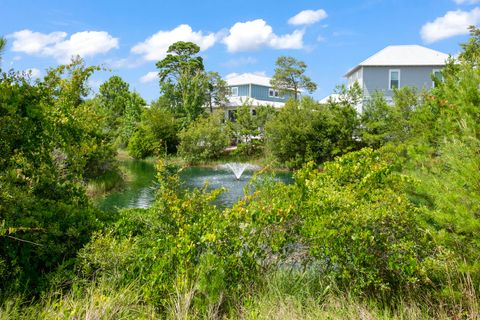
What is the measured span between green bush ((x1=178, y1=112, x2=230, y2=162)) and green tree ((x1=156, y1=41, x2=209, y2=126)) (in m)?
4.58

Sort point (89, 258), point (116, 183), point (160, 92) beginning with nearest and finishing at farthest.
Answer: point (89, 258) < point (116, 183) < point (160, 92)

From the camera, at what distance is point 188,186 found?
60.1 ft

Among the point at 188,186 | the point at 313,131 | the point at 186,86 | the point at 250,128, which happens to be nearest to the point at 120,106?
the point at 186,86

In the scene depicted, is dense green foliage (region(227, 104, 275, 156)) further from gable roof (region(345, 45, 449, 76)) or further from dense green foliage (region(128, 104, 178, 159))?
gable roof (region(345, 45, 449, 76))

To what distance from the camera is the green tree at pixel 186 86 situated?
1441 inches

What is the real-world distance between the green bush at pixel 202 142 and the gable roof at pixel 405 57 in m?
11.1

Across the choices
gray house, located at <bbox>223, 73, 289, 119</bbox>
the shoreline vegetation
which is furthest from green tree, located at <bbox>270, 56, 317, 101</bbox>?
the shoreline vegetation

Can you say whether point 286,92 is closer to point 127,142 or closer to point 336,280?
point 127,142

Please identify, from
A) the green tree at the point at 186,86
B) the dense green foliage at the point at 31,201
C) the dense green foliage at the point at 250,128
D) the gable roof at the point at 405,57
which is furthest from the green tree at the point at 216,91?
the dense green foliage at the point at 31,201

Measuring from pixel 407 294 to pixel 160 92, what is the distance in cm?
3800

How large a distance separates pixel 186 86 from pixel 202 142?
29.6 feet

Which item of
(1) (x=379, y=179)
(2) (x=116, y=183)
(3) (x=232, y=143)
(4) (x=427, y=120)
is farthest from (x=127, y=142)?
(1) (x=379, y=179)

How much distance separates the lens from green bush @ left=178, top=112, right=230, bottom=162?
98.6ft

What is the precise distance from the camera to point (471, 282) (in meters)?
3.65
